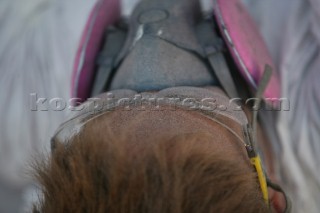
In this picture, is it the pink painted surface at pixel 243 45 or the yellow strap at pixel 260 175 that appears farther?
the pink painted surface at pixel 243 45

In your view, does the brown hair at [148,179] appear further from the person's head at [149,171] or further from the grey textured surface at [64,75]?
the grey textured surface at [64,75]

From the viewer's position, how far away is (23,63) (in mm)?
1018

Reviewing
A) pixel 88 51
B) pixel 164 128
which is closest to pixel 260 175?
pixel 164 128

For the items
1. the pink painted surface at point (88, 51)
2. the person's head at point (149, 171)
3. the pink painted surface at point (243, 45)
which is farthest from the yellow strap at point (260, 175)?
the pink painted surface at point (88, 51)

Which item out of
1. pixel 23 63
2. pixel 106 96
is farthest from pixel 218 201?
pixel 23 63

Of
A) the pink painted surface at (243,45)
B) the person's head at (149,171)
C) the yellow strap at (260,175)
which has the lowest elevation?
the yellow strap at (260,175)

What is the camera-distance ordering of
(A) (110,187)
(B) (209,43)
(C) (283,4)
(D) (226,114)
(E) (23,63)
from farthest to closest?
(E) (23,63)
(C) (283,4)
(B) (209,43)
(D) (226,114)
(A) (110,187)

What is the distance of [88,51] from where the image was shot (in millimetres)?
730

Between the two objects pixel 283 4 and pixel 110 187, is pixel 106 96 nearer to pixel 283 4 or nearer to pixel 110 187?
pixel 110 187

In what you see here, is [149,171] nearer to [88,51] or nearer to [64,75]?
[88,51]

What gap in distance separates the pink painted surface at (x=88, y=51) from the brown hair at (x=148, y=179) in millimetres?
252

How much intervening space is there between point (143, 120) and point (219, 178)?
0.12 meters

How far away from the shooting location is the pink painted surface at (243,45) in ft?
2.14

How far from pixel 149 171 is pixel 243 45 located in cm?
32
